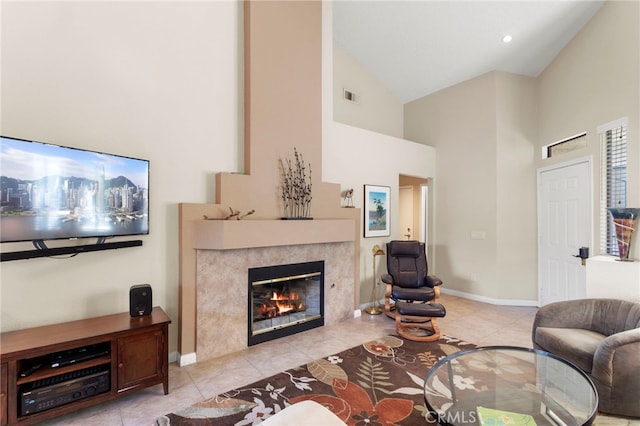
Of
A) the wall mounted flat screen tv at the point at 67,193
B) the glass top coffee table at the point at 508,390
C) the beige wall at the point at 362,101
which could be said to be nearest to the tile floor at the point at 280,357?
the glass top coffee table at the point at 508,390

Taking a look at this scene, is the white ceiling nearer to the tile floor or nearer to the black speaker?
the tile floor

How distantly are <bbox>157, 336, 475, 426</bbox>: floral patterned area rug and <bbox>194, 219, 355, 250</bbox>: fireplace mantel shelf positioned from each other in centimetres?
127

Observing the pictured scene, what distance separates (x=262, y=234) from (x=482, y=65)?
4.50m

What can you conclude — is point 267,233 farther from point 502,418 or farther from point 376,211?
point 502,418

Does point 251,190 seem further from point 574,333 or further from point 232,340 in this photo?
point 574,333

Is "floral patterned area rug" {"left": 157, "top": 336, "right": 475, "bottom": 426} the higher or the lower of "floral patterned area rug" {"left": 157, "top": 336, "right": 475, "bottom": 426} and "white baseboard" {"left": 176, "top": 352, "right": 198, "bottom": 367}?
the lower

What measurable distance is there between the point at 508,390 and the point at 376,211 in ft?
10.1

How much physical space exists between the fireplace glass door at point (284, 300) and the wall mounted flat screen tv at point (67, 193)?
1.37 meters

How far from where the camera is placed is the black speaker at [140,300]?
2.45 metres

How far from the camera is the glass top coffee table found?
1.72m

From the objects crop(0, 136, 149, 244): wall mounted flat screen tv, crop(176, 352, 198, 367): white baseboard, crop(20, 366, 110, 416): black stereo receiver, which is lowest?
crop(176, 352, 198, 367): white baseboard

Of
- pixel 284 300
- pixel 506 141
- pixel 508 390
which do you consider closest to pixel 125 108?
pixel 284 300

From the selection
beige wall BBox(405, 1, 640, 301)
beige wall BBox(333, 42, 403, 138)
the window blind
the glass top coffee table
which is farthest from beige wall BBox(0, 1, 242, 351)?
the window blind

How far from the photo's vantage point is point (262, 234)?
3.18 m
